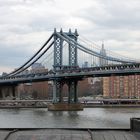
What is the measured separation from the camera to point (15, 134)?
60.1 feet

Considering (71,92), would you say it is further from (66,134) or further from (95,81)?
(95,81)

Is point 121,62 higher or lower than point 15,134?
higher

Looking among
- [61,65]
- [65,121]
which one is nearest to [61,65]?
[61,65]

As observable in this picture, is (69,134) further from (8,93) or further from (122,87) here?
(122,87)

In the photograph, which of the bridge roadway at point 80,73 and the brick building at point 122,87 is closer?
the bridge roadway at point 80,73

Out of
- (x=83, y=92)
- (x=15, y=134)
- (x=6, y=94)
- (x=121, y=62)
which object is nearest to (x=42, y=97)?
(x=83, y=92)

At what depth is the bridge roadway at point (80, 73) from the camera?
196 feet

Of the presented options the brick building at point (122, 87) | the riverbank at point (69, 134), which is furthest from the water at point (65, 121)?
the brick building at point (122, 87)

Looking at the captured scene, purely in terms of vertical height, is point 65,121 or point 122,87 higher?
point 122,87

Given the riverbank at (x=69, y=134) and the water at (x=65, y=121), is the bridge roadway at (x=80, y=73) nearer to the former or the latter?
the water at (x=65, y=121)

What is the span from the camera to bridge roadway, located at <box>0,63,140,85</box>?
59.6 metres

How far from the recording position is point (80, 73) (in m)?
68.2

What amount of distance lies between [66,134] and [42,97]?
121m

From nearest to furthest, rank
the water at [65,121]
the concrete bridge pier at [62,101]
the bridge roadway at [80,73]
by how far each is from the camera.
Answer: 1. the water at [65,121]
2. the bridge roadway at [80,73]
3. the concrete bridge pier at [62,101]
